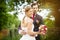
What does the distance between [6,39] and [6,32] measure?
0.20ft

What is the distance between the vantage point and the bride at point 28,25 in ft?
3.68

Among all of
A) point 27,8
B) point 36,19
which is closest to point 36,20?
point 36,19

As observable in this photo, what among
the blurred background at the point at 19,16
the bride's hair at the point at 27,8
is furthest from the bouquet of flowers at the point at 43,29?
the bride's hair at the point at 27,8

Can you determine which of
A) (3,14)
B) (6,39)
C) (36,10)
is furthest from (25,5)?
(6,39)

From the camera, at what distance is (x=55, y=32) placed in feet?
3.65

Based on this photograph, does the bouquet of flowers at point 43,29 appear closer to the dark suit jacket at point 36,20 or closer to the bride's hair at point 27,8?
the dark suit jacket at point 36,20

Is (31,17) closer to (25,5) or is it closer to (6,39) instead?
(25,5)

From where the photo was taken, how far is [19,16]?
44.6 inches

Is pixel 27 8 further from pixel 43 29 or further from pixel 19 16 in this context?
pixel 43 29

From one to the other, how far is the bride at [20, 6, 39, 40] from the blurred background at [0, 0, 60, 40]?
1.4 inches

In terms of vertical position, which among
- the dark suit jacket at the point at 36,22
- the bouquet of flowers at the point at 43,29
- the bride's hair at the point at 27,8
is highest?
the bride's hair at the point at 27,8

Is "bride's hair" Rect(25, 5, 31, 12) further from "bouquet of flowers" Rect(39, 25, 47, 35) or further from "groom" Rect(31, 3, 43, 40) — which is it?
"bouquet of flowers" Rect(39, 25, 47, 35)

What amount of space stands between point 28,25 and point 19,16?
0.37ft

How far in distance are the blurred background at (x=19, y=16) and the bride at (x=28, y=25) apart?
0.12 feet
